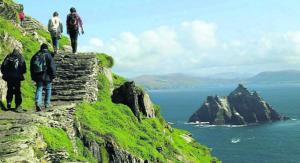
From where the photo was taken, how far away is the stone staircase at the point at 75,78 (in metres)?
24.5

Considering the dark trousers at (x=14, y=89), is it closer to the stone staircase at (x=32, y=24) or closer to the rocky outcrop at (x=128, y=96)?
the rocky outcrop at (x=128, y=96)

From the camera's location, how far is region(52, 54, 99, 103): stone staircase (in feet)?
80.4

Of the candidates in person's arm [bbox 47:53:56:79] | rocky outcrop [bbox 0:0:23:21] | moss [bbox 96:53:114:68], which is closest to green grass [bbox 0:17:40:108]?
rocky outcrop [bbox 0:0:23:21]

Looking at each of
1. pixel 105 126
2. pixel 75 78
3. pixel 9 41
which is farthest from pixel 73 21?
pixel 105 126

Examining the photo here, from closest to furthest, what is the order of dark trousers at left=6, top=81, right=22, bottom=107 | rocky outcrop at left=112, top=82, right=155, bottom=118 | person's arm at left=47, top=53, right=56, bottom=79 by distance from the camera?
person's arm at left=47, top=53, right=56, bottom=79
dark trousers at left=6, top=81, right=22, bottom=107
rocky outcrop at left=112, top=82, right=155, bottom=118

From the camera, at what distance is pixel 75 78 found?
1028 inches

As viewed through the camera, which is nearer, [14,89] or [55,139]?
[55,139]

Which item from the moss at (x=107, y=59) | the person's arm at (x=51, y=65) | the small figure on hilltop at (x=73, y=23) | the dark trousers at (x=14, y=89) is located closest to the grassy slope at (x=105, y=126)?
the moss at (x=107, y=59)

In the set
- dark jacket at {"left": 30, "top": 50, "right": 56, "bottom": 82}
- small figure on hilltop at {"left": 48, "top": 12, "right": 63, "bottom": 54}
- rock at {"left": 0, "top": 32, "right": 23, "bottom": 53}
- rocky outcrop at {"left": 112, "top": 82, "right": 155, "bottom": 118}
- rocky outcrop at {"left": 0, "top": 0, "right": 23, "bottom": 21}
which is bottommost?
rocky outcrop at {"left": 112, "top": 82, "right": 155, "bottom": 118}

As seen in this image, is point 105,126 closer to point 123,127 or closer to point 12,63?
point 123,127

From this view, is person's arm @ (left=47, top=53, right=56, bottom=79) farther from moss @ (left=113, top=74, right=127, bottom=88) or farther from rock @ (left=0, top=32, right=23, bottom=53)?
moss @ (left=113, top=74, right=127, bottom=88)

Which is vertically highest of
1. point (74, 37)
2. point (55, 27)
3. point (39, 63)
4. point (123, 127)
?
point (55, 27)

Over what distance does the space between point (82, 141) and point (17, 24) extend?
17.0 meters

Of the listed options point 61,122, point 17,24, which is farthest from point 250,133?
point 61,122
